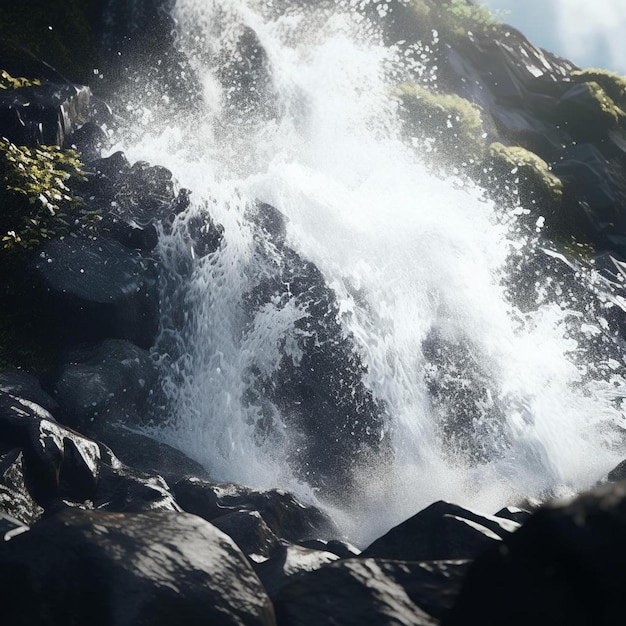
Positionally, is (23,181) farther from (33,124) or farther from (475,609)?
(475,609)

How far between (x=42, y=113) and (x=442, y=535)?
11233 millimetres

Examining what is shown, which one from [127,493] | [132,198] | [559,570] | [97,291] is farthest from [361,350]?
[559,570]

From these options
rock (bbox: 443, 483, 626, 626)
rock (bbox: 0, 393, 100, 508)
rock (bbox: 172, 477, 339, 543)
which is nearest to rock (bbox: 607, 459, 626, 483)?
rock (bbox: 172, 477, 339, 543)

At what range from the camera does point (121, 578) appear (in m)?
3.76

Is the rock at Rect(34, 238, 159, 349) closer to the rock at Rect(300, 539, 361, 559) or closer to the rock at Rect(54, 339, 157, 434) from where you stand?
the rock at Rect(54, 339, 157, 434)

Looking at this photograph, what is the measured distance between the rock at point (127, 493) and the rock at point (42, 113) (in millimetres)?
7289

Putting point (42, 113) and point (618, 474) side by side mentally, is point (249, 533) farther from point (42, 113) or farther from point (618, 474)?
point (42, 113)

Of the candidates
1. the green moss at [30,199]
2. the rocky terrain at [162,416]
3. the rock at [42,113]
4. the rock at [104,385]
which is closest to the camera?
the rocky terrain at [162,416]

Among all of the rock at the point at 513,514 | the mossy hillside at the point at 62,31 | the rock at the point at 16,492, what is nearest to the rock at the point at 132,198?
the rock at the point at 16,492

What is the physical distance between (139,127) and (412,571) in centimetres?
1469

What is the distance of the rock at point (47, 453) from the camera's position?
271 inches

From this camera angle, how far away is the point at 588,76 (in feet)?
118

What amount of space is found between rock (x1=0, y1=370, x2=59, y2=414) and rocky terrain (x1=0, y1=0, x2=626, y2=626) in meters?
0.04

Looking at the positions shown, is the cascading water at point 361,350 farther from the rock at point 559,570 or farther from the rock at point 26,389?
the rock at point 559,570
